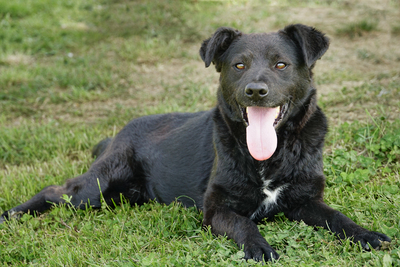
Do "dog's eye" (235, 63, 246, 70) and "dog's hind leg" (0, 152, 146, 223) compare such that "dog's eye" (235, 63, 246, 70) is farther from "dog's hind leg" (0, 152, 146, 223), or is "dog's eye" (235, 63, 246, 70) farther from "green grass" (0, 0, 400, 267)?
"dog's hind leg" (0, 152, 146, 223)

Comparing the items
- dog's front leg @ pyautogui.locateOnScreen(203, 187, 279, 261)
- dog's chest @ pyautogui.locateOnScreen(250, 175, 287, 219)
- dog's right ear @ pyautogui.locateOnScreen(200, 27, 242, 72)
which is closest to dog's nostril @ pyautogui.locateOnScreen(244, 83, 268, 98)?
dog's right ear @ pyautogui.locateOnScreen(200, 27, 242, 72)

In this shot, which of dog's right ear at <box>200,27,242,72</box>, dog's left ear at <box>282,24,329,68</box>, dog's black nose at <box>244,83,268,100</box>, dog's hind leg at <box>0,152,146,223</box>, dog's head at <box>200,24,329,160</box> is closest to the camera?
dog's black nose at <box>244,83,268,100</box>

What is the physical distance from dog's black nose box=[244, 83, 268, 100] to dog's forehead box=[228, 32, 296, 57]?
448 millimetres

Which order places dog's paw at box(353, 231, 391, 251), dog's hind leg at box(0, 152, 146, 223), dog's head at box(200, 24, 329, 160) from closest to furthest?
dog's paw at box(353, 231, 391, 251) → dog's head at box(200, 24, 329, 160) → dog's hind leg at box(0, 152, 146, 223)

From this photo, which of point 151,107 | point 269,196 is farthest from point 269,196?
point 151,107

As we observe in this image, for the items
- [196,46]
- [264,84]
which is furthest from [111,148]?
[196,46]

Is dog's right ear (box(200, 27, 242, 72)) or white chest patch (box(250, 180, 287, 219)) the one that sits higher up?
dog's right ear (box(200, 27, 242, 72))

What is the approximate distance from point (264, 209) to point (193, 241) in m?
0.65

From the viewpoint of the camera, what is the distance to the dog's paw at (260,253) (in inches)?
110

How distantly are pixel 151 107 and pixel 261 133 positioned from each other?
3.23m

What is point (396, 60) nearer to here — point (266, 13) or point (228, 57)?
point (266, 13)

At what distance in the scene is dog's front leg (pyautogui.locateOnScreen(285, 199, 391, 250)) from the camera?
2.84 m

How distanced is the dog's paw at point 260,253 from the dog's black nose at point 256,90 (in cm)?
105

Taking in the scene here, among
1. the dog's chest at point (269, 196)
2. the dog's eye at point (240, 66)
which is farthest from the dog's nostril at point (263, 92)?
the dog's chest at point (269, 196)
